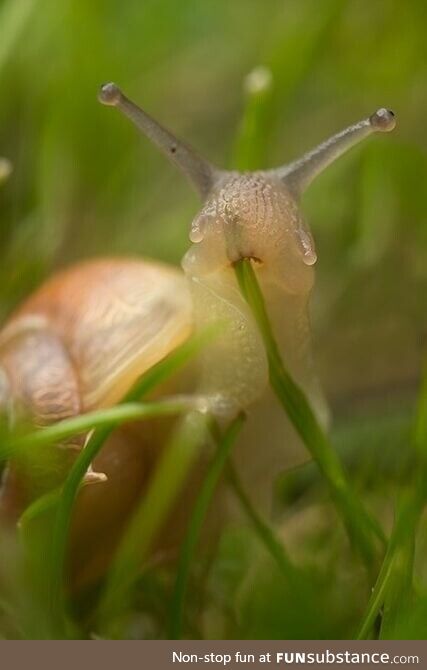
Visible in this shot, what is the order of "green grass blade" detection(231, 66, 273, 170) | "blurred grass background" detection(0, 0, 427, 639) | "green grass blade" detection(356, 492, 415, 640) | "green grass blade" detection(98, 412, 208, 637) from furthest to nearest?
"blurred grass background" detection(0, 0, 427, 639) → "green grass blade" detection(231, 66, 273, 170) → "green grass blade" detection(98, 412, 208, 637) → "green grass blade" detection(356, 492, 415, 640)

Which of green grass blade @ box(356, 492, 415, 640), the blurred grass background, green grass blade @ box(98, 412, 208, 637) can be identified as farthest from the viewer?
the blurred grass background

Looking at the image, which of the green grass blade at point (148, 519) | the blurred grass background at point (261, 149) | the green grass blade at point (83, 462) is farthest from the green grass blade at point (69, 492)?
the blurred grass background at point (261, 149)

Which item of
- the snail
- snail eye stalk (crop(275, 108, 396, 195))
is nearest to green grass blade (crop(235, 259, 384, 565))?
the snail

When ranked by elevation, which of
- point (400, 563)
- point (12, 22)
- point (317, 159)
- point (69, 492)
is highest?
point (12, 22)

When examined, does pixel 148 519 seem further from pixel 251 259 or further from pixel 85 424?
pixel 251 259

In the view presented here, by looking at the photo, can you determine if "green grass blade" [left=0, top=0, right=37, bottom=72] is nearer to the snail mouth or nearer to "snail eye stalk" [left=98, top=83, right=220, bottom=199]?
"snail eye stalk" [left=98, top=83, right=220, bottom=199]

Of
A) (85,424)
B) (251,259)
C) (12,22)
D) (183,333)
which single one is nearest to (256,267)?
(251,259)
